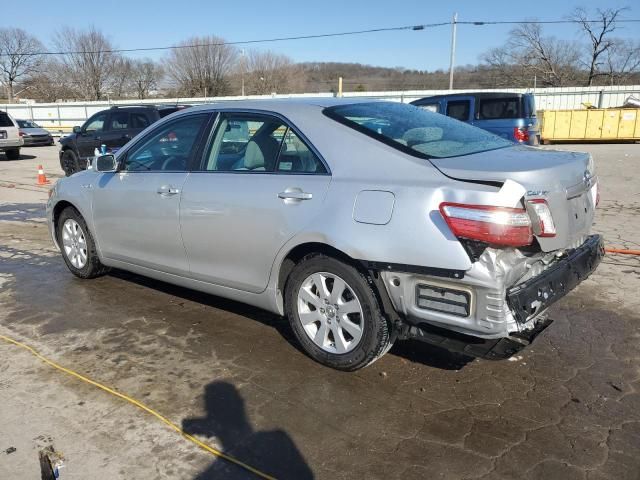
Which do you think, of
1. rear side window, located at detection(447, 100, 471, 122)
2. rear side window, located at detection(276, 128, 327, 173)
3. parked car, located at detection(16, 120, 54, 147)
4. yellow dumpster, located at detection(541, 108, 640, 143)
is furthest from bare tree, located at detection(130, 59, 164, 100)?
rear side window, located at detection(276, 128, 327, 173)

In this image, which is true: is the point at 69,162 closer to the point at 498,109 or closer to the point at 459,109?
the point at 459,109

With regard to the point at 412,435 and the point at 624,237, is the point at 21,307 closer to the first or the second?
the point at 412,435

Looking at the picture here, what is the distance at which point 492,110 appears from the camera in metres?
12.2

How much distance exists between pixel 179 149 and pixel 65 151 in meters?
12.0

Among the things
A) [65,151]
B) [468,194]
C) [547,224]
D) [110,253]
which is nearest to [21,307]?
[110,253]

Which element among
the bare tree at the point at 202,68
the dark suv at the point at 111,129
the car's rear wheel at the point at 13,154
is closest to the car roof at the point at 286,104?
the dark suv at the point at 111,129

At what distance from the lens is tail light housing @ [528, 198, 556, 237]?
9.02ft

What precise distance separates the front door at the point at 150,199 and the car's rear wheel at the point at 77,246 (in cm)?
32

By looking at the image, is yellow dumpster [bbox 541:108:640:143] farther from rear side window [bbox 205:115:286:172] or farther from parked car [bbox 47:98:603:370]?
rear side window [bbox 205:115:286:172]

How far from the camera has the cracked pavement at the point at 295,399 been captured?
2.56 metres

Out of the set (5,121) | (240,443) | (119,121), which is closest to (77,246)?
(240,443)

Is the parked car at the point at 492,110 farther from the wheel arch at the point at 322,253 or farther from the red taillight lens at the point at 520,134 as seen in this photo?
the wheel arch at the point at 322,253

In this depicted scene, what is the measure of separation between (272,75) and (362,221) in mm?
64753

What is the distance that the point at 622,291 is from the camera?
15.8 ft
